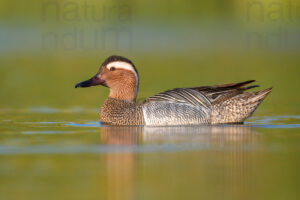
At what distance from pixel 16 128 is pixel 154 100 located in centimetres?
220

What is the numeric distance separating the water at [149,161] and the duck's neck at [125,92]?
3.00ft

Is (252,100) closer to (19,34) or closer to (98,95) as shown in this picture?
(98,95)

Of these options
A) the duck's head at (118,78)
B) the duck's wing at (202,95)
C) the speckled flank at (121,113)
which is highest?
the duck's head at (118,78)

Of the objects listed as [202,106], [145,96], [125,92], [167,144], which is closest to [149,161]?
[167,144]

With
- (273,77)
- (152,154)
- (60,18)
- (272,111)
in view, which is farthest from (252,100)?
(60,18)

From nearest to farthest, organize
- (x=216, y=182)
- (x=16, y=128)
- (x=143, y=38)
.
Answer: (x=216, y=182) < (x=16, y=128) < (x=143, y=38)

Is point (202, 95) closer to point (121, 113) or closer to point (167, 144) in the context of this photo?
point (121, 113)

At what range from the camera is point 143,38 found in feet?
91.1

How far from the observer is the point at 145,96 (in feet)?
54.0

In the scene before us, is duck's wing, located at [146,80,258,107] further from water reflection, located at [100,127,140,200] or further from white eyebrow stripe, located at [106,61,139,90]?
water reflection, located at [100,127,140,200]

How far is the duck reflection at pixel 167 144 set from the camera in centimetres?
828

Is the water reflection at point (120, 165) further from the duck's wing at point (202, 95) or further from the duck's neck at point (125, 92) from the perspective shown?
the duck's neck at point (125, 92)

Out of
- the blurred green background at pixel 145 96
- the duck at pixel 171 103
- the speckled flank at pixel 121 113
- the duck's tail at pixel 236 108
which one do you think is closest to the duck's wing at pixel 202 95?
the duck at pixel 171 103

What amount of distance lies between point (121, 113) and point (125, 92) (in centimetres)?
64
